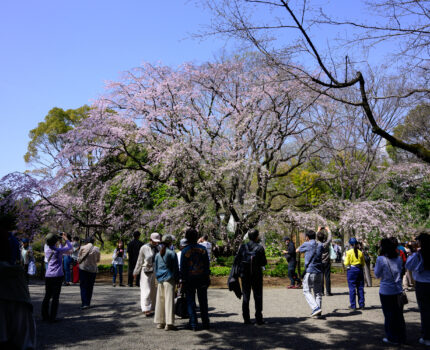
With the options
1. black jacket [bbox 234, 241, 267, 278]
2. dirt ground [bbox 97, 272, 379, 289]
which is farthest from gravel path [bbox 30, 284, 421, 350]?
dirt ground [bbox 97, 272, 379, 289]

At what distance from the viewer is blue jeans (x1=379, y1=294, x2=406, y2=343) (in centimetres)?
530

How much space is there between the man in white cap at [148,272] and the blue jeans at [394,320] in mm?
4380

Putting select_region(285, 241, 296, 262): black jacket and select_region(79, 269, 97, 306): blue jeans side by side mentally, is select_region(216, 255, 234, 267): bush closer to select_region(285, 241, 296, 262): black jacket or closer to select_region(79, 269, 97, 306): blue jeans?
select_region(285, 241, 296, 262): black jacket

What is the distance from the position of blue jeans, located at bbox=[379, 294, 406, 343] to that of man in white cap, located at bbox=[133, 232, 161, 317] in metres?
4.38

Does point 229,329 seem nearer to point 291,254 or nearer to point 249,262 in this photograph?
point 249,262

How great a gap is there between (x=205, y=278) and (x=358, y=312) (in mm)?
3805

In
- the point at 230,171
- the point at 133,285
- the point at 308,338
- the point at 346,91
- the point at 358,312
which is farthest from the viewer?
the point at 346,91

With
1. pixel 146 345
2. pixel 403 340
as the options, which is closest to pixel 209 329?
pixel 146 345

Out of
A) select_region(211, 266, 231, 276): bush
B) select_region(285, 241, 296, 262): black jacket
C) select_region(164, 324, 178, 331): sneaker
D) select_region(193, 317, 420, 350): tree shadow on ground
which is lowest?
select_region(193, 317, 420, 350): tree shadow on ground

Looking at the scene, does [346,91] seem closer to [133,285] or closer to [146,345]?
[133,285]

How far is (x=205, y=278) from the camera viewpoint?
6379mm

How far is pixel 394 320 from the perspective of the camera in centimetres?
536

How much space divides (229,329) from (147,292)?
212 cm

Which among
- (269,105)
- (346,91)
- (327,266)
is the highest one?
(346,91)
